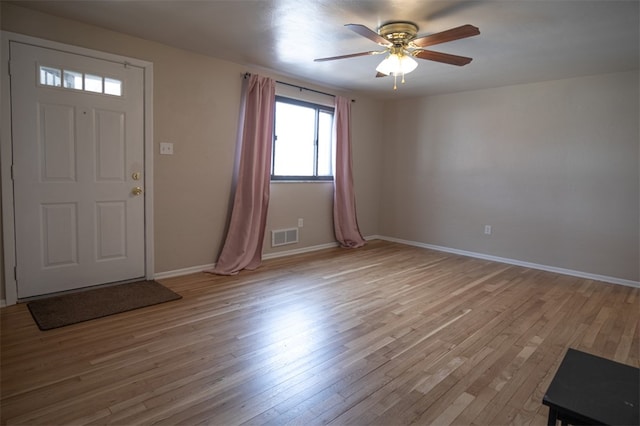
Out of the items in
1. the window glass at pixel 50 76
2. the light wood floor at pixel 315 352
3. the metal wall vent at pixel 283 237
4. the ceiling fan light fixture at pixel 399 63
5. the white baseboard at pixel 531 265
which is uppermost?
the ceiling fan light fixture at pixel 399 63

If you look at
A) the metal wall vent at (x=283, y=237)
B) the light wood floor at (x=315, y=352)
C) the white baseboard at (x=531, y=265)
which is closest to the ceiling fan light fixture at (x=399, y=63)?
the light wood floor at (x=315, y=352)

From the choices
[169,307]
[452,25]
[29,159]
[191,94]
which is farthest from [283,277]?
[452,25]

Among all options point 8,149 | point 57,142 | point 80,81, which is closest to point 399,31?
point 80,81

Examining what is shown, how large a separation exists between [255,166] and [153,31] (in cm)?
165

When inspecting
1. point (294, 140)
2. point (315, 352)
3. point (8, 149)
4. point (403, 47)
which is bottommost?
point (315, 352)

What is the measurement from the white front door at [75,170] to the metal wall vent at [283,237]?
162 cm

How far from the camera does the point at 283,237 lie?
4875 mm

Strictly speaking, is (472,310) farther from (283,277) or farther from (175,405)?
(175,405)

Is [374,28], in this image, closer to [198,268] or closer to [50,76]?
[50,76]

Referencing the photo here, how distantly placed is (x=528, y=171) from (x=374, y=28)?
2952 millimetres

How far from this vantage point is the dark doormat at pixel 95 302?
273 centimetres

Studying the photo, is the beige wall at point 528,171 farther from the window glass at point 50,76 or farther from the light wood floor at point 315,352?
the window glass at point 50,76

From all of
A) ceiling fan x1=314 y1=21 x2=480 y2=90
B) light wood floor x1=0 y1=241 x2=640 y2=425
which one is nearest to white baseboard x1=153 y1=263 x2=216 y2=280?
A: light wood floor x1=0 y1=241 x2=640 y2=425

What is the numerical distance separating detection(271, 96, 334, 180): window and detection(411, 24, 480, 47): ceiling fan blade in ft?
7.45
